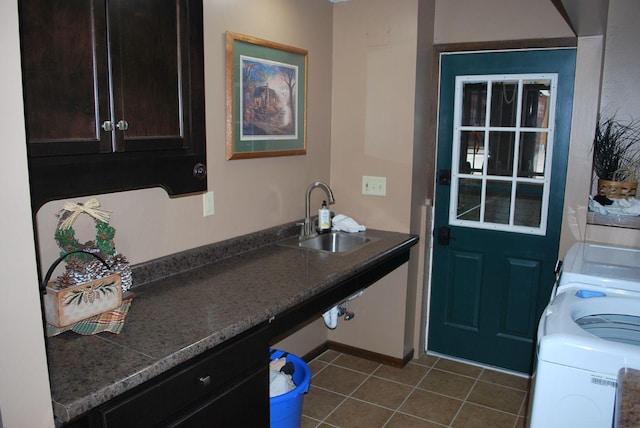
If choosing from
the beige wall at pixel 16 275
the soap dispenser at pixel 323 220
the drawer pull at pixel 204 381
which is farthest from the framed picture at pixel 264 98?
the beige wall at pixel 16 275

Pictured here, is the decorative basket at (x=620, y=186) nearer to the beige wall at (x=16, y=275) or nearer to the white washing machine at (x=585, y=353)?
the white washing machine at (x=585, y=353)

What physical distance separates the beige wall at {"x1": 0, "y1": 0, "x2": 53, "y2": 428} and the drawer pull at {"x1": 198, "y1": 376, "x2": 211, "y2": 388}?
50 centimetres

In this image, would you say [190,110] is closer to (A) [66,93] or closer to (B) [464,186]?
(A) [66,93]

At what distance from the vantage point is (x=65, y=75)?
1441 millimetres

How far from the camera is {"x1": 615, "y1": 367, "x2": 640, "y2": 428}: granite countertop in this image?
1.00 m

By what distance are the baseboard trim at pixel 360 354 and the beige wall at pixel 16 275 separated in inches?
92.1

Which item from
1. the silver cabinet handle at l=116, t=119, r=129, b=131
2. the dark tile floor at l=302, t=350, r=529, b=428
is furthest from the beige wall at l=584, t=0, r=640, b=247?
the silver cabinet handle at l=116, t=119, r=129, b=131

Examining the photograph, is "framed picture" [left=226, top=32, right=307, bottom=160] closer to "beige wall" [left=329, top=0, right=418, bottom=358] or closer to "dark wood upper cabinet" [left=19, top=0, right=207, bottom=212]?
"beige wall" [left=329, top=0, right=418, bottom=358]

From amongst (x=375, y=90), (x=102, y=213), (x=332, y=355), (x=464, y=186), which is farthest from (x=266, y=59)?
(x=332, y=355)

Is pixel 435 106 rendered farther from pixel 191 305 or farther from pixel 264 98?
pixel 191 305

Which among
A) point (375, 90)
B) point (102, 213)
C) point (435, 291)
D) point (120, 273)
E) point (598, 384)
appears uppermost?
point (375, 90)

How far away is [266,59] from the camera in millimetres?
2697

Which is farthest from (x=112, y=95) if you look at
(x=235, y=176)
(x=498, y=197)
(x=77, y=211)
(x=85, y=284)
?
(x=498, y=197)

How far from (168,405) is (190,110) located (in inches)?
38.2
